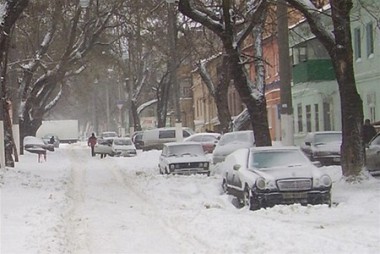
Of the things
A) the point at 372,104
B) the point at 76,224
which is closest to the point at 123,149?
the point at 372,104

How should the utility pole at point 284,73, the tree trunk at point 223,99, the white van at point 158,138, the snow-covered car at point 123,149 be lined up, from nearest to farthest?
1. the utility pole at point 284,73
2. the tree trunk at point 223,99
3. the snow-covered car at point 123,149
4. the white van at point 158,138

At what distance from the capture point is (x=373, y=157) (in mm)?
21547

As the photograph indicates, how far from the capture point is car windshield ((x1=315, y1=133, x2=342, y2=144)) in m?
28.9

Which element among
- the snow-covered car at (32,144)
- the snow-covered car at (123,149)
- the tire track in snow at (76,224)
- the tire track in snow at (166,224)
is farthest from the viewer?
the snow-covered car at (32,144)

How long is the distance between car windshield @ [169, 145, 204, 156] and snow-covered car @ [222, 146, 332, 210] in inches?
366

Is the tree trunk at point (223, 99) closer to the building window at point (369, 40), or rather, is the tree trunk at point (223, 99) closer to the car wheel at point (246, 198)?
the building window at point (369, 40)

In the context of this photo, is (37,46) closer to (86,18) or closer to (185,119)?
(86,18)

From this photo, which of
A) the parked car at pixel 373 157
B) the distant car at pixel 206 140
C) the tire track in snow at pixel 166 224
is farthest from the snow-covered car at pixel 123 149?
the parked car at pixel 373 157

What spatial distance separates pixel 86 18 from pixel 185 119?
5315 centimetres

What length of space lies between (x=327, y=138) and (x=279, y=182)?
551 inches

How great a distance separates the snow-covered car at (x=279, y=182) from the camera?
50.8 ft

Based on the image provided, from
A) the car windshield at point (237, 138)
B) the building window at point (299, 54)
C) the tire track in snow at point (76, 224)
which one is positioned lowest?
the tire track in snow at point (76, 224)

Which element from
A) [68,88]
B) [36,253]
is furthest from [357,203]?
[68,88]

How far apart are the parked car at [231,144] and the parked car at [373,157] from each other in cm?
660
